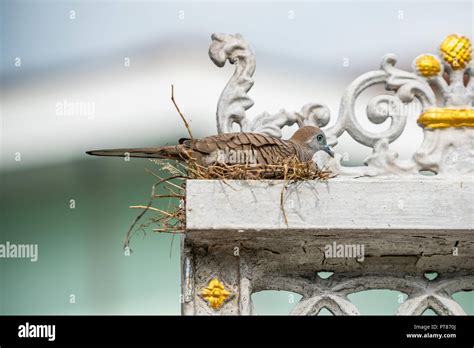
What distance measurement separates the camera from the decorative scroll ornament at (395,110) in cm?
551

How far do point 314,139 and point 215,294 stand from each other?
0.85m

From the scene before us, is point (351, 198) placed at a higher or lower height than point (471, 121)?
lower

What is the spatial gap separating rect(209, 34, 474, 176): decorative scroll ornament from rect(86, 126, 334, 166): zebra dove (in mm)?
82

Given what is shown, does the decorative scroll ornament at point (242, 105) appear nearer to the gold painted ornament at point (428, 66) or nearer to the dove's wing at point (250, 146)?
the dove's wing at point (250, 146)

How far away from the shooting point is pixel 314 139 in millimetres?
5578

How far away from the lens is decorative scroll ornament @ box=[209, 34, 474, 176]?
217 inches

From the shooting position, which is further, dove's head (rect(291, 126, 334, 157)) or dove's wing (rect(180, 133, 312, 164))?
dove's head (rect(291, 126, 334, 157))

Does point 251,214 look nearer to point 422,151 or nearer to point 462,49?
point 422,151

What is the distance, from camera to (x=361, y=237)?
5285 millimetres

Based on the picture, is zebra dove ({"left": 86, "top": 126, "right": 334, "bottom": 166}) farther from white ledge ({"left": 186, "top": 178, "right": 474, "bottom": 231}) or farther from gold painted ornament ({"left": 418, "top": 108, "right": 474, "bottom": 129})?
gold painted ornament ({"left": 418, "top": 108, "right": 474, "bottom": 129})

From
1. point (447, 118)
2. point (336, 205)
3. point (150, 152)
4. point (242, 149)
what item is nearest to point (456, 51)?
point (447, 118)

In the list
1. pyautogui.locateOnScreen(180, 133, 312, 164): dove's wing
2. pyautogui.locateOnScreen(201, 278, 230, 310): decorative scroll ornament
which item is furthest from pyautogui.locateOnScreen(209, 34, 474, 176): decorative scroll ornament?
pyautogui.locateOnScreen(201, 278, 230, 310): decorative scroll ornament
